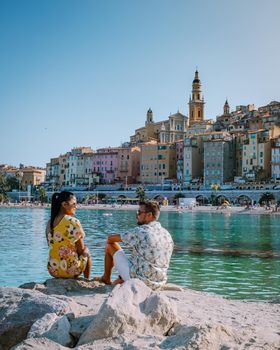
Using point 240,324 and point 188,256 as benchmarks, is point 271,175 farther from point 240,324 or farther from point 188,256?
point 240,324

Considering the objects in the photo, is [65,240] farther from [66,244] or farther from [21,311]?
[21,311]

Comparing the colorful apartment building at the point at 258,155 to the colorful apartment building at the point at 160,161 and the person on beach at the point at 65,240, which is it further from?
the person on beach at the point at 65,240

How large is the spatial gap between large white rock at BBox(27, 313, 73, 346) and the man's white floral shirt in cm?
188

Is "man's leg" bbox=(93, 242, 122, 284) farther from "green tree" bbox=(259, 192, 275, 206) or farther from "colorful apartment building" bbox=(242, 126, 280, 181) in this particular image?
"colorful apartment building" bbox=(242, 126, 280, 181)

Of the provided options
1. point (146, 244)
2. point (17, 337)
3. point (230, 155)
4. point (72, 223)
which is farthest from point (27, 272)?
point (230, 155)

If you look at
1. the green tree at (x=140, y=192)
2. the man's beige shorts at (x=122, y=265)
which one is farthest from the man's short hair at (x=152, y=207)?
the green tree at (x=140, y=192)

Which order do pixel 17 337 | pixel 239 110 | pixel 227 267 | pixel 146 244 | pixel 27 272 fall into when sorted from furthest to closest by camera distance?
1. pixel 239 110
2. pixel 227 267
3. pixel 27 272
4. pixel 146 244
5. pixel 17 337

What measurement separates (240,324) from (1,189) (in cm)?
13317

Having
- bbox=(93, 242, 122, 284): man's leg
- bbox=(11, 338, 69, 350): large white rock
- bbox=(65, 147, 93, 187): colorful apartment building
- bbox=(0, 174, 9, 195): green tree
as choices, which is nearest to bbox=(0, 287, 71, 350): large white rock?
bbox=(11, 338, 69, 350): large white rock

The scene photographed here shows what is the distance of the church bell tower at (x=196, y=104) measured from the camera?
13362 cm

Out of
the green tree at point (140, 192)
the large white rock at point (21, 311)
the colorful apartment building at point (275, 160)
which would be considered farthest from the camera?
the green tree at point (140, 192)

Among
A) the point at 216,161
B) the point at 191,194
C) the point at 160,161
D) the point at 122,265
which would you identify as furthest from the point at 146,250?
the point at 160,161

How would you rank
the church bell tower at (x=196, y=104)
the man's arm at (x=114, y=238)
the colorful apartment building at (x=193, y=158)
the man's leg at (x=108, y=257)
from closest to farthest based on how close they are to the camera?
the man's arm at (x=114, y=238), the man's leg at (x=108, y=257), the colorful apartment building at (x=193, y=158), the church bell tower at (x=196, y=104)

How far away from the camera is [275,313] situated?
7355mm
